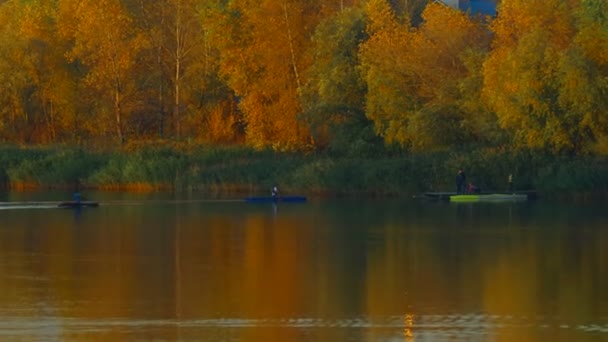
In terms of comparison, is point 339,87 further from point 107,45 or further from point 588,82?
point 107,45

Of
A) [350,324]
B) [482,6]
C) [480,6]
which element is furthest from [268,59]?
[350,324]

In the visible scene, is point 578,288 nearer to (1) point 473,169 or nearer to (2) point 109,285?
(2) point 109,285

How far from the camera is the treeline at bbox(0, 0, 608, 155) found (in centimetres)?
5334

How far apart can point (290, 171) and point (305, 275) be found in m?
28.5

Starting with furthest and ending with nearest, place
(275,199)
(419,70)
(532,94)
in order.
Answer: (419,70)
(532,94)
(275,199)

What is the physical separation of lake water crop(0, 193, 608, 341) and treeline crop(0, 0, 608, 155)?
8869mm

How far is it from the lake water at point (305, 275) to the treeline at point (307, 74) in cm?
887

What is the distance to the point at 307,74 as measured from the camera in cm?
6356

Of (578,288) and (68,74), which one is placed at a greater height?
(68,74)

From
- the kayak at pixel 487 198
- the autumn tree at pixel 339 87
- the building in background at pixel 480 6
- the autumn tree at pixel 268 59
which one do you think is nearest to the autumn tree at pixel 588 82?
the kayak at pixel 487 198

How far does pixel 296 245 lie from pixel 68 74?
39.6m

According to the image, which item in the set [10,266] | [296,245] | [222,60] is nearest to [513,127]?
[222,60]

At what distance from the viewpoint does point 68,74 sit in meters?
71.4

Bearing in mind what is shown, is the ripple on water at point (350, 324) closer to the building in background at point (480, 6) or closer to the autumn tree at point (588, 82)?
the autumn tree at point (588, 82)
